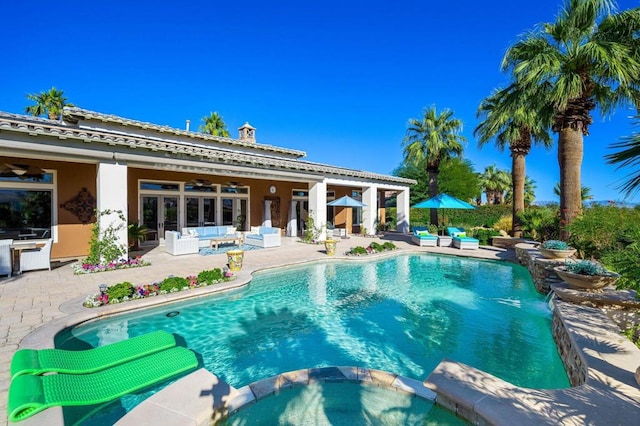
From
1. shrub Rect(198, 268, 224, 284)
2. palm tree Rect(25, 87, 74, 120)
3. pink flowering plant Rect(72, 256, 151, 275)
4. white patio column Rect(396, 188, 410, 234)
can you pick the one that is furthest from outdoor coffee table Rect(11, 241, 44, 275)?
palm tree Rect(25, 87, 74, 120)

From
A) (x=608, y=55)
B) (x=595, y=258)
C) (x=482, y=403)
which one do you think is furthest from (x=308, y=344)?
(x=608, y=55)

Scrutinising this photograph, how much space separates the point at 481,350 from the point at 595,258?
8.75 meters

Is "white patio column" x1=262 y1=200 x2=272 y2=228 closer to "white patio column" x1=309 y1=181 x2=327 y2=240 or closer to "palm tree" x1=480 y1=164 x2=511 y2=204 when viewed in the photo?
"white patio column" x1=309 y1=181 x2=327 y2=240

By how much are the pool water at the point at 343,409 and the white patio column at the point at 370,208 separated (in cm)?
1751

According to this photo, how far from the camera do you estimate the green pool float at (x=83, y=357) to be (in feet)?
11.5

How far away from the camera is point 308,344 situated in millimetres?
5711

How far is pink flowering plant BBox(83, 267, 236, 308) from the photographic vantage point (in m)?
6.83

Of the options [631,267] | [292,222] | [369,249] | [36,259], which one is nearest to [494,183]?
[292,222]

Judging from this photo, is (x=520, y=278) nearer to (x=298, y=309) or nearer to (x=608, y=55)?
(x=608, y=55)

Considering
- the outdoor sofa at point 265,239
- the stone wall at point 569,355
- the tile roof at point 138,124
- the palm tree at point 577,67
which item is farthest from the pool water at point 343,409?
the tile roof at point 138,124

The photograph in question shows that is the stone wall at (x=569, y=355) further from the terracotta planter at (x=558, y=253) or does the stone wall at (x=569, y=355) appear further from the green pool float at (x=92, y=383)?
the green pool float at (x=92, y=383)

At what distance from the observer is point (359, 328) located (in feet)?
21.3

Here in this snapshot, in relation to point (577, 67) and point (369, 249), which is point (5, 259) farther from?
point (577, 67)

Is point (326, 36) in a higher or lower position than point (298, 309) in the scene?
higher
